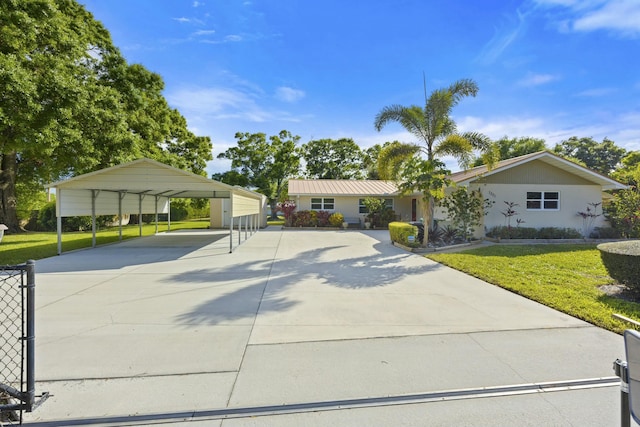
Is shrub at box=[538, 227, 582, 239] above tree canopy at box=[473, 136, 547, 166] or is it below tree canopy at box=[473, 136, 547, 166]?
below

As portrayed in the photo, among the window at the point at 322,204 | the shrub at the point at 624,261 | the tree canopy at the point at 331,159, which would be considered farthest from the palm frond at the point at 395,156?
the tree canopy at the point at 331,159

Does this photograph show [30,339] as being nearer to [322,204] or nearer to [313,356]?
[313,356]

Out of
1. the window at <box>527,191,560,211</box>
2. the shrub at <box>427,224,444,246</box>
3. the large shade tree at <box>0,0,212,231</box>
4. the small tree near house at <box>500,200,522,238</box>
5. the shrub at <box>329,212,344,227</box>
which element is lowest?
the shrub at <box>427,224,444,246</box>

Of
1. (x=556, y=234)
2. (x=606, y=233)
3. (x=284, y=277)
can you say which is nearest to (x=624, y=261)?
(x=284, y=277)

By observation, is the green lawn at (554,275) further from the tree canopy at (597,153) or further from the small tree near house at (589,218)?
the tree canopy at (597,153)

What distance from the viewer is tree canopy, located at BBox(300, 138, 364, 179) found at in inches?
1553

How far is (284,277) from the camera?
7258mm

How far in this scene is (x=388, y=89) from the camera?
1529cm

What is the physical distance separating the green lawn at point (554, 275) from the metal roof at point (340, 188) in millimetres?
11509

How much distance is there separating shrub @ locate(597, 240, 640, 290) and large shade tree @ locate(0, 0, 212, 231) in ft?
56.4

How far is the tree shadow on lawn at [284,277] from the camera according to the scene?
4996 mm

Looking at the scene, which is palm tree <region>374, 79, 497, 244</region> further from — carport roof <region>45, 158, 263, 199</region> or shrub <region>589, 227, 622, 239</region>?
shrub <region>589, 227, 622, 239</region>

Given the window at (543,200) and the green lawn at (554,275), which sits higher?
the window at (543,200)

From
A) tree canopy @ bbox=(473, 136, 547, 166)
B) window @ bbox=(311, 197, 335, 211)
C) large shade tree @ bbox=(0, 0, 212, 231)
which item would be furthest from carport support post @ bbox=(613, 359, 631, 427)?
tree canopy @ bbox=(473, 136, 547, 166)
